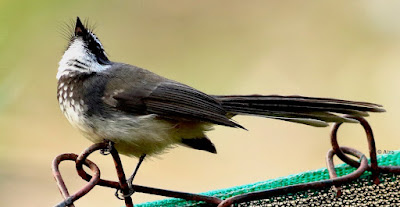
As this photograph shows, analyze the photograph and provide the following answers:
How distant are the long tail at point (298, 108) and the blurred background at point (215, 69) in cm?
199

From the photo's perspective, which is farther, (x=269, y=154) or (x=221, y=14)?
(x=221, y=14)

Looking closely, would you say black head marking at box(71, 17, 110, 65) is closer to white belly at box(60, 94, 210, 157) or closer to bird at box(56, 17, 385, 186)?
bird at box(56, 17, 385, 186)

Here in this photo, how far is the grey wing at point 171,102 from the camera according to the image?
342 centimetres

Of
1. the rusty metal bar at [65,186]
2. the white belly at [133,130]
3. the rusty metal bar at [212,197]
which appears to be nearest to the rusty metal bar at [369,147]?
the rusty metal bar at [212,197]

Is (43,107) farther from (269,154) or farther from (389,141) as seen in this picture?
(389,141)

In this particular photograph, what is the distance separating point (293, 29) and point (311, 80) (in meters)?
0.91

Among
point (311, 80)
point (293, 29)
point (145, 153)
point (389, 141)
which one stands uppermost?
point (293, 29)

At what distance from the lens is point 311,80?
720 centimetres

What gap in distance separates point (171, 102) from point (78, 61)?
0.49m

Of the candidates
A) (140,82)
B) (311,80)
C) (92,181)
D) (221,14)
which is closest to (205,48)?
(221,14)

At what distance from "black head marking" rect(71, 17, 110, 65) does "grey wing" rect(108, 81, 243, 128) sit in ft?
0.97

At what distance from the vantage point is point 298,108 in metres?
3.26

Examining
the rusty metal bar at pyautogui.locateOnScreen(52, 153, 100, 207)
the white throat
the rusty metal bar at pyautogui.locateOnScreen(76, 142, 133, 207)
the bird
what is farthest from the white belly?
the rusty metal bar at pyautogui.locateOnScreen(52, 153, 100, 207)

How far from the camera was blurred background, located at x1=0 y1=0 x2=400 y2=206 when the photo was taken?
608 centimetres
